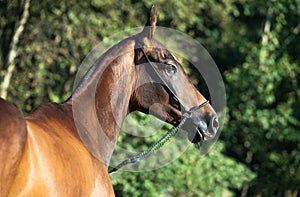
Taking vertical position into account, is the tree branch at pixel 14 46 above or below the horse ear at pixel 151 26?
below

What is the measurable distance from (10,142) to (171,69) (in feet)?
5.69

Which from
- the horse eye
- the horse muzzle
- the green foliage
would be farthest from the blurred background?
the horse eye

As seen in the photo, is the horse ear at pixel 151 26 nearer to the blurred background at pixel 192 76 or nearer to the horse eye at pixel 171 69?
the horse eye at pixel 171 69

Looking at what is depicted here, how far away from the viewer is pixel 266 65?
1186cm

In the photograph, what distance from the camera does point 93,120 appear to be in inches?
203

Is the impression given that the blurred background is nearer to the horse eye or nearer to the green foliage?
the green foliage

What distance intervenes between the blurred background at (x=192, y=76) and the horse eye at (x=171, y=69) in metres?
3.43

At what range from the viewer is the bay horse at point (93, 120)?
4059mm

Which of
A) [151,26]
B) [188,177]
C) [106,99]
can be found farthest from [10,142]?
[188,177]

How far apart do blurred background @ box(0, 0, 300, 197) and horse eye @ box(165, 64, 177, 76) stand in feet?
11.3

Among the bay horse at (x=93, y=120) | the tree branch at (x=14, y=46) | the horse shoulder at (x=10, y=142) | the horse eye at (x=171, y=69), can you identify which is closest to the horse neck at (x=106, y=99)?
the bay horse at (x=93, y=120)

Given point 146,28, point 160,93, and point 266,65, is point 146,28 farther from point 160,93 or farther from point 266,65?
point 266,65

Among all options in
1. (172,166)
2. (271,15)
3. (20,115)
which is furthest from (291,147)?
(20,115)

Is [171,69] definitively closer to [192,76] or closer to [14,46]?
[14,46]
